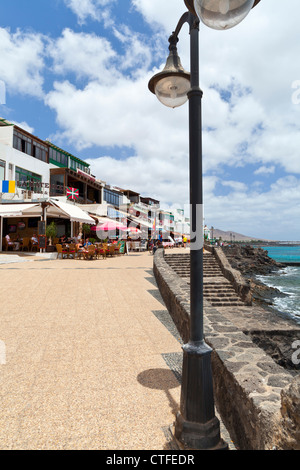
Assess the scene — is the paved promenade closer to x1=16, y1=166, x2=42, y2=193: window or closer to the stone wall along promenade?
the stone wall along promenade

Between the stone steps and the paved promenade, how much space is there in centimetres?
427

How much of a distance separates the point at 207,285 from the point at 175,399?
868 cm

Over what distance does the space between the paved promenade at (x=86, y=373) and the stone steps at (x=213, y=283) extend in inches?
168

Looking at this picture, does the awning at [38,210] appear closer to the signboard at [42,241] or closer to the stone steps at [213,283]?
the signboard at [42,241]

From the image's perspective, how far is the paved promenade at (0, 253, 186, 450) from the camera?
8.41 ft

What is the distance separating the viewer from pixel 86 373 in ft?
11.9

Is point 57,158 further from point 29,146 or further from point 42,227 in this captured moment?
point 42,227

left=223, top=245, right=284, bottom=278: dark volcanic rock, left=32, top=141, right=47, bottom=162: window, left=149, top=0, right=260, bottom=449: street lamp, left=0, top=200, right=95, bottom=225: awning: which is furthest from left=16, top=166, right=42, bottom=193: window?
left=223, top=245, right=284, bottom=278: dark volcanic rock

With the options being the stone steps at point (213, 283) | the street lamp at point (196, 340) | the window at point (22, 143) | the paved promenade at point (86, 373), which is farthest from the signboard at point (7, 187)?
the street lamp at point (196, 340)

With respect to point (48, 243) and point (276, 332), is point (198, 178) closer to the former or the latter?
point (276, 332)

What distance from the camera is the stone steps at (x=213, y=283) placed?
11.0 m

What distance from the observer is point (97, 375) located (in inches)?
141

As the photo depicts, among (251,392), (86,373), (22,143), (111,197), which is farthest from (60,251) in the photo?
(111,197)

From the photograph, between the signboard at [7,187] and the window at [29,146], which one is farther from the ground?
the window at [29,146]
